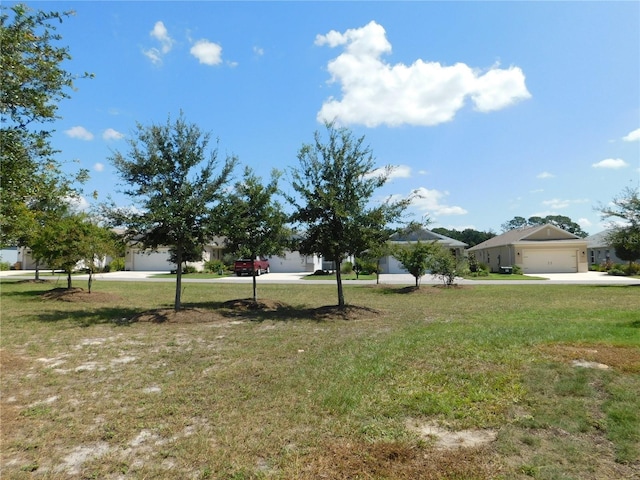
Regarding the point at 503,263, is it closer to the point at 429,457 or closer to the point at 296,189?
the point at 296,189

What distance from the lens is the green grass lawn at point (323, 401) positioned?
3.23 meters

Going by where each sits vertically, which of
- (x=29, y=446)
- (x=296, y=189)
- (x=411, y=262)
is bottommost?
(x=29, y=446)

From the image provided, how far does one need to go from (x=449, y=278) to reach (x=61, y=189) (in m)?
19.0

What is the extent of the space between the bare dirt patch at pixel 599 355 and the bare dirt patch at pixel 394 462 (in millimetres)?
3453

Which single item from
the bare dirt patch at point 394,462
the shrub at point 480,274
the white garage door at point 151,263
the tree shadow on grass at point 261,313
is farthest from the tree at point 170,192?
the white garage door at point 151,263

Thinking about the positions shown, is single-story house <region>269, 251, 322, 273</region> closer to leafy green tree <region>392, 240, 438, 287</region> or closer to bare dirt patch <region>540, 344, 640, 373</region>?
leafy green tree <region>392, 240, 438, 287</region>

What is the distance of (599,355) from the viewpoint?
20.0 ft

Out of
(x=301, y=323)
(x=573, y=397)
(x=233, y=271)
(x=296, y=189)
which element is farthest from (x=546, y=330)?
(x=233, y=271)

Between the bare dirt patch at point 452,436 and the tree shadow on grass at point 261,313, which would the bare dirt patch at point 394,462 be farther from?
the tree shadow on grass at point 261,313

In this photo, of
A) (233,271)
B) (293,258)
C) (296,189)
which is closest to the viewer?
(296,189)

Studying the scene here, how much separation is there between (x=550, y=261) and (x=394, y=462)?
39112mm

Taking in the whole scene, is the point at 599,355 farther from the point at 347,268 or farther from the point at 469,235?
the point at 469,235

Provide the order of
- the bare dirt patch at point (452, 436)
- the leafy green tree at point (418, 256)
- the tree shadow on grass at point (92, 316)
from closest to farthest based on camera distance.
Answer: the bare dirt patch at point (452, 436) < the tree shadow on grass at point (92, 316) < the leafy green tree at point (418, 256)

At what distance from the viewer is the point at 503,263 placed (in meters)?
A: 39.1
